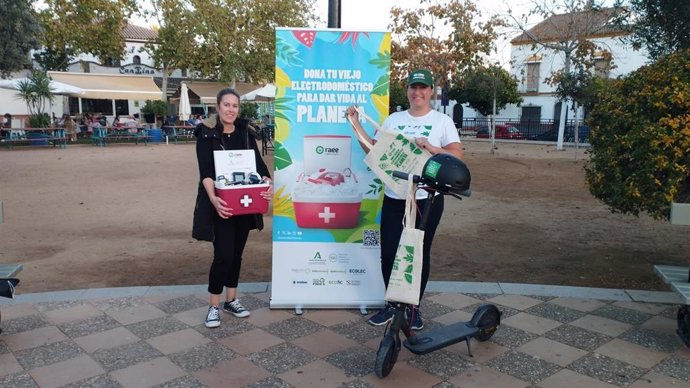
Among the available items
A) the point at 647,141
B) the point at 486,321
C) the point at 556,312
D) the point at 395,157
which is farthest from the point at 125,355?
the point at 647,141

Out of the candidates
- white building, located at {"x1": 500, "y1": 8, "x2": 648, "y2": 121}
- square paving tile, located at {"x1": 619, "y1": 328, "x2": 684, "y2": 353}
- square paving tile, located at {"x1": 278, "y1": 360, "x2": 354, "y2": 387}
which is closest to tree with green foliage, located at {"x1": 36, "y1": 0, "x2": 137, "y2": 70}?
white building, located at {"x1": 500, "y1": 8, "x2": 648, "y2": 121}

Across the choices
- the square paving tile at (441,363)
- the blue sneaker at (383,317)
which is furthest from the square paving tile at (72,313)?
the square paving tile at (441,363)

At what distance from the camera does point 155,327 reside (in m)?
3.96

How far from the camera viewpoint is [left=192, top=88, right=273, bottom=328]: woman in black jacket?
3.82 meters

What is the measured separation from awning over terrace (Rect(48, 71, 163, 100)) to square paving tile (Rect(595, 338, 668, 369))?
2948 centimetres

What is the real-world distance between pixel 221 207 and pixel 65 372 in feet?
4.42

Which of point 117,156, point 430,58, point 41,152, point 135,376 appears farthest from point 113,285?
point 430,58

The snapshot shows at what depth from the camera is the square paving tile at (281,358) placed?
338cm

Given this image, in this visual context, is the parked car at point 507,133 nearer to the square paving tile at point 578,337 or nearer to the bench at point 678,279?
the bench at point 678,279

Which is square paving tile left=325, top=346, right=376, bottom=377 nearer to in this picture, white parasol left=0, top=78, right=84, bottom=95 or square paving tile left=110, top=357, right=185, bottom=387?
square paving tile left=110, top=357, right=185, bottom=387

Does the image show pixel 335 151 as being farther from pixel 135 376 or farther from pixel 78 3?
pixel 78 3

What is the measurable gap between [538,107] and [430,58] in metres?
24.5

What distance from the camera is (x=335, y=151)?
416cm

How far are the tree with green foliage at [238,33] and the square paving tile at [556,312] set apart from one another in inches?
1070
